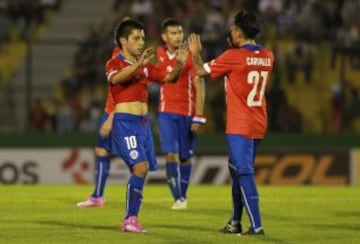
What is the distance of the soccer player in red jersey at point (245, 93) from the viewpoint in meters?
11.9

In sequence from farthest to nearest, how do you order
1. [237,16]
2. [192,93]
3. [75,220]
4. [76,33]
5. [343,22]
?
[76,33] → [343,22] → [192,93] → [75,220] → [237,16]

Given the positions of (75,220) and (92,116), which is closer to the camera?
(75,220)

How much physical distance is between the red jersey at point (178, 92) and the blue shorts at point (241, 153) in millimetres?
4108

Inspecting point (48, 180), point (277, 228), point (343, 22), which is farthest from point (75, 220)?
point (343, 22)

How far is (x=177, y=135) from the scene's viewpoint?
16.1 m

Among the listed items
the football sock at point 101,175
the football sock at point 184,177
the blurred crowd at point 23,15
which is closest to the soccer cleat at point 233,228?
the football sock at point 184,177

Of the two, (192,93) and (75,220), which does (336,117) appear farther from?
(75,220)

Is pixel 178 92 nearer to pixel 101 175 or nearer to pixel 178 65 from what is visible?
pixel 101 175

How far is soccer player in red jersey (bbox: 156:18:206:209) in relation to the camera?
15.9 m

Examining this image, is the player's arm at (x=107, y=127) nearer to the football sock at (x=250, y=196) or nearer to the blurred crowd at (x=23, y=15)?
the football sock at (x=250, y=196)

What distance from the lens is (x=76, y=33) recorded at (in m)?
27.6

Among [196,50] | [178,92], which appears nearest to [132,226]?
[196,50]

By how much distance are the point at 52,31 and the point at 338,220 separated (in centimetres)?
1512

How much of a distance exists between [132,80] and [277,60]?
11.6 metres
